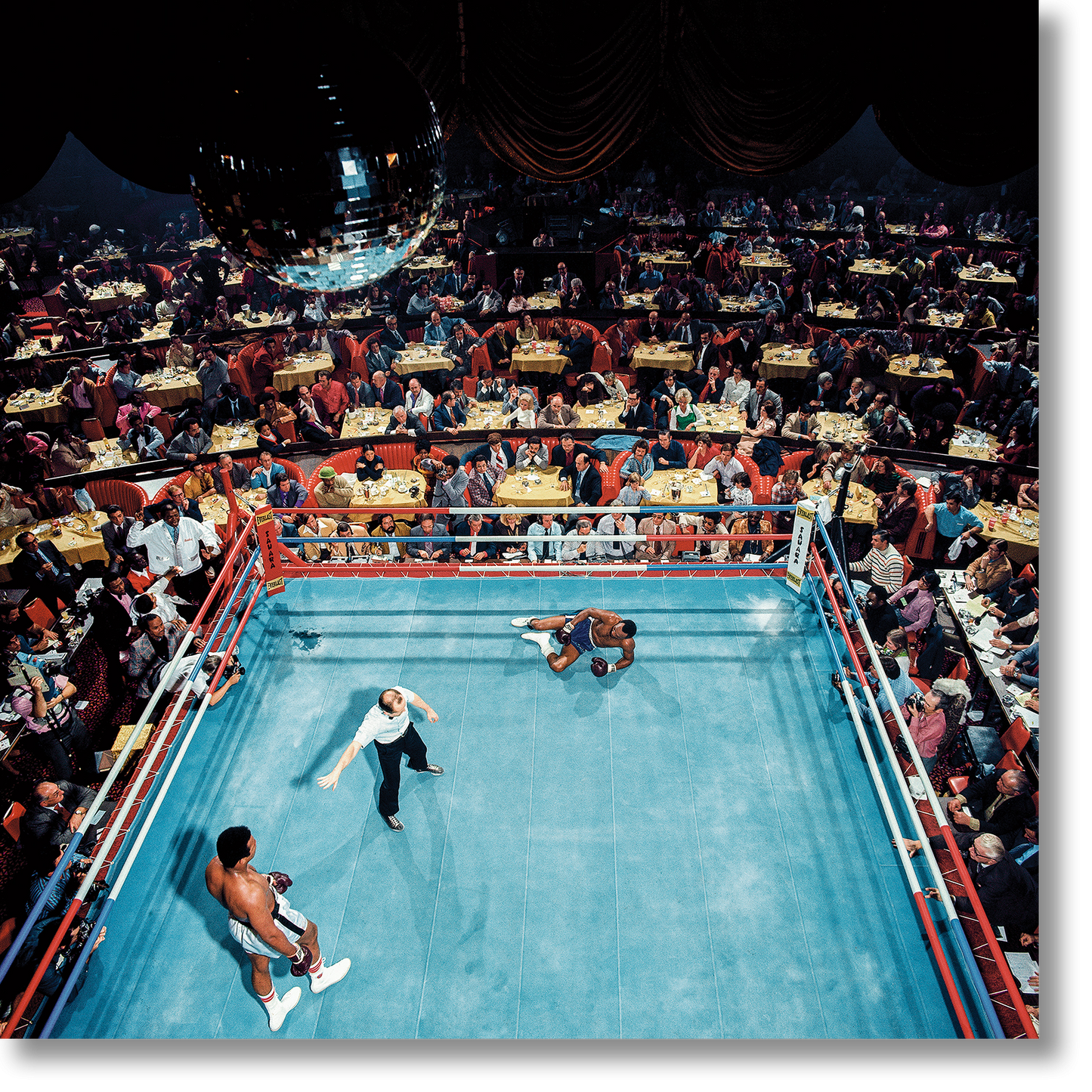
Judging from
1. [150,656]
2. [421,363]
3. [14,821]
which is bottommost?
[14,821]

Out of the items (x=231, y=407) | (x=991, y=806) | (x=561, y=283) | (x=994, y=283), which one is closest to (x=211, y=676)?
(x=231, y=407)

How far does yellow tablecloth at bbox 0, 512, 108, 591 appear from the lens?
27.9 feet

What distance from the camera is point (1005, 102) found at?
22.8 ft

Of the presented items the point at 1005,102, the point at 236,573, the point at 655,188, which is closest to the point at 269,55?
the point at 236,573

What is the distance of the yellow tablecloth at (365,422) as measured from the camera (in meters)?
10.6

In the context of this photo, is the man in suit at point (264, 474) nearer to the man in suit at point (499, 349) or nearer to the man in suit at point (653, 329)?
the man in suit at point (499, 349)

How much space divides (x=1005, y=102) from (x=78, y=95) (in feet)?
24.5

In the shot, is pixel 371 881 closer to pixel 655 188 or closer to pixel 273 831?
pixel 273 831

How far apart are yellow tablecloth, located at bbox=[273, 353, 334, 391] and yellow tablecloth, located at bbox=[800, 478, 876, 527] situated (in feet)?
25.0

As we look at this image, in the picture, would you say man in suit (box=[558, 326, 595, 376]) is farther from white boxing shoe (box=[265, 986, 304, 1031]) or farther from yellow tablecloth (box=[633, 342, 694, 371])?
white boxing shoe (box=[265, 986, 304, 1031])

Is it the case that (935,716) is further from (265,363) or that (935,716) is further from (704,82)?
(265,363)

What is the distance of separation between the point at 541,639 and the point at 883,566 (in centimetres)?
391

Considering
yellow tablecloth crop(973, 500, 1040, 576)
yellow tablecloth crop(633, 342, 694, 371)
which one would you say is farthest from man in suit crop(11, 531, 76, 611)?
yellow tablecloth crop(973, 500, 1040, 576)

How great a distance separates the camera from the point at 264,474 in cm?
940
